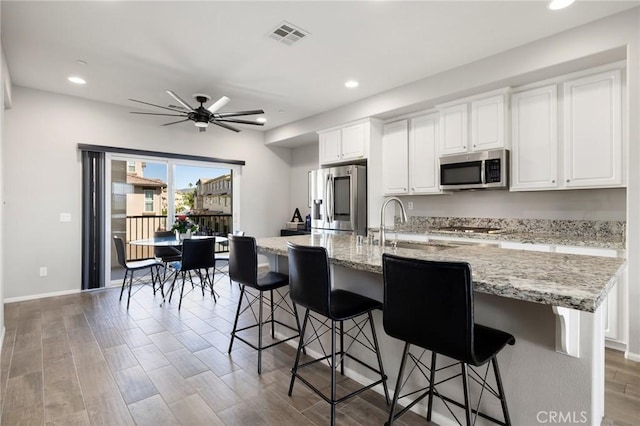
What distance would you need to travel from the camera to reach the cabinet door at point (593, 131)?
276 cm

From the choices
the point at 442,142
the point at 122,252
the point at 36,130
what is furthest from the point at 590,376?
the point at 36,130

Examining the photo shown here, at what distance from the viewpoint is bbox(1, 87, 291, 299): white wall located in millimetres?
3998

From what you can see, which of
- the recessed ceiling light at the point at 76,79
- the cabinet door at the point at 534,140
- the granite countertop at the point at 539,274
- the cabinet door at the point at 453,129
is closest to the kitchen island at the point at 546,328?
the granite countertop at the point at 539,274

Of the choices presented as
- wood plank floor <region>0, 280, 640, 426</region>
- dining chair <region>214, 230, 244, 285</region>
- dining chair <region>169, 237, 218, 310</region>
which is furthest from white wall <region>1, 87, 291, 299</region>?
dining chair <region>214, 230, 244, 285</region>

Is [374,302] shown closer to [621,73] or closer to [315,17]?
[315,17]

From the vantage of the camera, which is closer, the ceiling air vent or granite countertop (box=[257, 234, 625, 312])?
granite countertop (box=[257, 234, 625, 312])

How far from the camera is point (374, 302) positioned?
1.87 metres

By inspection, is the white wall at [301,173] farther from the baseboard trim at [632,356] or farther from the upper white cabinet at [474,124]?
the baseboard trim at [632,356]

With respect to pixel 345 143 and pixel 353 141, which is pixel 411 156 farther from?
pixel 345 143

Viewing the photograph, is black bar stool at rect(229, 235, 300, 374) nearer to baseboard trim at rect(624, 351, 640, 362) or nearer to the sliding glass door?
baseboard trim at rect(624, 351, 640, 362)

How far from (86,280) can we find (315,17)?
14.8 ft

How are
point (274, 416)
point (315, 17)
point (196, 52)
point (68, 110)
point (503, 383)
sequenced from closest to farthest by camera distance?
point (503, 383) < point (274, 416) < point (315, 17) < point (196, 52) < point (68, 110)

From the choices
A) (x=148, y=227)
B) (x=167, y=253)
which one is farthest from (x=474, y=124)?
(x=148, y=227)

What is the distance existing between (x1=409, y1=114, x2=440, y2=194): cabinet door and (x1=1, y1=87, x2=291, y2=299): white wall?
387 centimetres
